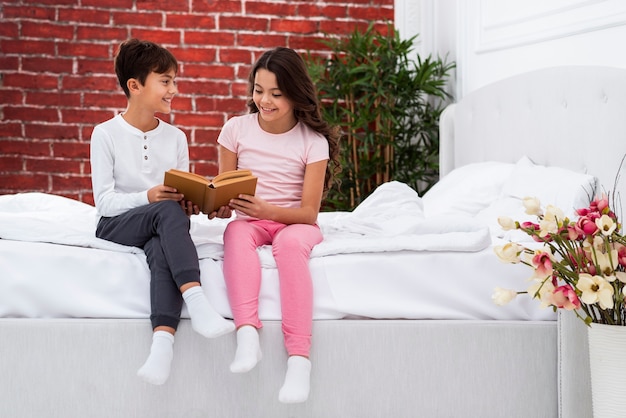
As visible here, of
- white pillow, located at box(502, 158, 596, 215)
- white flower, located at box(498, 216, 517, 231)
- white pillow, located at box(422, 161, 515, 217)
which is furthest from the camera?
white pillow, located at box(422, 161, 515, 217)

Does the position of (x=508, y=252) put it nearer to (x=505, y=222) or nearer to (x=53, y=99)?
(x=505, y=222)

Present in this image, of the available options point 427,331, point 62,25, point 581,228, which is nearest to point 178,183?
point 427,331

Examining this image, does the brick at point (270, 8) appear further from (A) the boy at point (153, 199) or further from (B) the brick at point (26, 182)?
(A) the boy at point (153, 199)

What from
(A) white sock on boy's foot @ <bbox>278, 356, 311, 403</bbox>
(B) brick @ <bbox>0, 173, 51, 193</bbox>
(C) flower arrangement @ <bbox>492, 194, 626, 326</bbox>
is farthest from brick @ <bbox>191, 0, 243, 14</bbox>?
(C) flower arrangement @ <bbox>492, 194, 626, 326</bbox>

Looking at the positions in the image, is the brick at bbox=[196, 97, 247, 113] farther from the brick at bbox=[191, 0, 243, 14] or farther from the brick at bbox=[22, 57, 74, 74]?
the brick at bbox=[22, 57, 74, 74]

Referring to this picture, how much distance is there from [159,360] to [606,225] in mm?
1048

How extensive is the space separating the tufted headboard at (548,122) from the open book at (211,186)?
1.15 meters

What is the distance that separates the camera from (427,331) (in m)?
2.06

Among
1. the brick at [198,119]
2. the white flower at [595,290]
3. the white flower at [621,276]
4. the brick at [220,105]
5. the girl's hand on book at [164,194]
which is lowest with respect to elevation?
the white flower at [595,290]

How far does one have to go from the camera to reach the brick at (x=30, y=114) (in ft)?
13.9

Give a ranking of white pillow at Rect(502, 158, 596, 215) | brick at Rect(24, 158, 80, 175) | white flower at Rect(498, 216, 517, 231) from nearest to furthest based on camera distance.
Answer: white flower at Rect(498, 216, 517, 231)
white pillow at Rect(502, 158, 596, 215)
brick at Rect(24, 158, 80, 175)

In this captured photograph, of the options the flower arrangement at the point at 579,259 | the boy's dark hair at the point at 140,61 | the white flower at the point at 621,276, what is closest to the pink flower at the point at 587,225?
the flower arrangement at the point at 579,259

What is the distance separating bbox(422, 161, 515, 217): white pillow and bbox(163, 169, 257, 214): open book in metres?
1.03

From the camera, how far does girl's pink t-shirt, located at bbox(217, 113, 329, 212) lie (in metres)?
2.37
